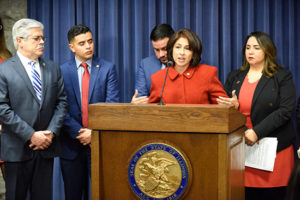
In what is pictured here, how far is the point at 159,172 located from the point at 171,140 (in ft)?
0.56

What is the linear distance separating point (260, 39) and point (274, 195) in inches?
48.0

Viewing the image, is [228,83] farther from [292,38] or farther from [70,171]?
[70,171]

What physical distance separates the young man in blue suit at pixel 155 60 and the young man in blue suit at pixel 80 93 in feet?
0.71

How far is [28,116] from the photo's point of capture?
9.62 feet

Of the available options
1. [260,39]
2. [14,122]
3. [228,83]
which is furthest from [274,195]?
[14,122]

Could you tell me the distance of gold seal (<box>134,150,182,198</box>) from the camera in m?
2.14

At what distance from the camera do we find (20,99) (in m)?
2.92

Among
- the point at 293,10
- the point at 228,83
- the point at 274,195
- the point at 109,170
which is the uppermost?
the point at 293,10

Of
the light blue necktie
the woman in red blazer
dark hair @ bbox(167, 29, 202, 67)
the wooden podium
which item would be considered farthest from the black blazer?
the light blue necktie

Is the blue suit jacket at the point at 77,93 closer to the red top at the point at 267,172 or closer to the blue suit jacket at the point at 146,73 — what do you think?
the blue suit jacket at the point at 146,73

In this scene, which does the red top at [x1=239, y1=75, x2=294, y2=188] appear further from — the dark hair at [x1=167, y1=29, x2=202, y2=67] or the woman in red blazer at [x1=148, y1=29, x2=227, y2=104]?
the dark hair at [x1=167, y1=29, x2=202, y2=67]

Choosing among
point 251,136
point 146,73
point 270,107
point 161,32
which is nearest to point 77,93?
point 146,73

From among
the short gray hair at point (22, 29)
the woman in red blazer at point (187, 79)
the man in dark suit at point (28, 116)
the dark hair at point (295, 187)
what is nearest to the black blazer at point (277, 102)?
the woman in red blazer at point (187, 79)

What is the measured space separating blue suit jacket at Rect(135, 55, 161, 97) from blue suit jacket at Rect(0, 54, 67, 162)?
2.64ft
